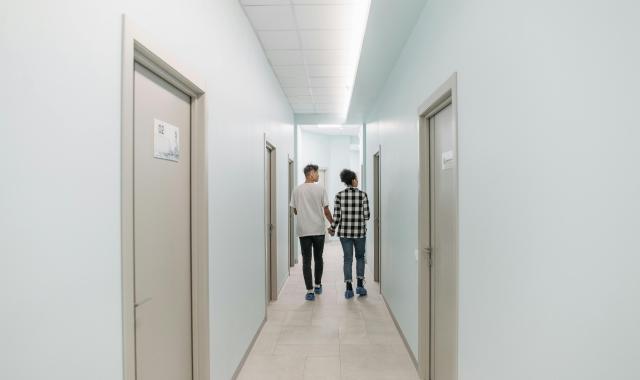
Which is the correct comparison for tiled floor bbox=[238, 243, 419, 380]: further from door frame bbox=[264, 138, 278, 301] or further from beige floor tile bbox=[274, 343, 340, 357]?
door frame bbox=[264, 138, 278, 301]

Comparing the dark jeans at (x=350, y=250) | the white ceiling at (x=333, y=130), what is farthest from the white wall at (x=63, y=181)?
the white ceiling at (x=333, y=130)

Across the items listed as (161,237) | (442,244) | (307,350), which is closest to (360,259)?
(307,350)

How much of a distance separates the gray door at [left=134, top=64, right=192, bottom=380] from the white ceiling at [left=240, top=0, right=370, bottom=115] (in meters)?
1.41

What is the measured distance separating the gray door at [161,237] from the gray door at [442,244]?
4.62 feet

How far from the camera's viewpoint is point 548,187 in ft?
3.40

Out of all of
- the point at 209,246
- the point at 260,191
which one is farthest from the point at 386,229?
the point at 209,246

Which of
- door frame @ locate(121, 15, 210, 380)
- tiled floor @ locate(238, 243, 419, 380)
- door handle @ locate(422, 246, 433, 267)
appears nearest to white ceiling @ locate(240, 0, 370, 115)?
door frame @ locate(121, 15, 210, 380)

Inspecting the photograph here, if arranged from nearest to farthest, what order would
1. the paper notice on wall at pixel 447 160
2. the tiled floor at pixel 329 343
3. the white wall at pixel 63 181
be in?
the white wall at pixel 63 181
the paper notice on wall at pixel 447 160
the tiled floor at pixel 329 343

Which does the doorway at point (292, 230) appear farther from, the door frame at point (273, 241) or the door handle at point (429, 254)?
the door handle at point (429, 254)

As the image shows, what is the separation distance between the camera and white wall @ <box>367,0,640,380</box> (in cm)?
79

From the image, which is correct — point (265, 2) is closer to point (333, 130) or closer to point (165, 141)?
point (165, 141)

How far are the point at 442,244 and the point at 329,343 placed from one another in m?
1.62

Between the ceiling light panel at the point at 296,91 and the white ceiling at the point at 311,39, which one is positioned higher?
the ceiling light panel at the point at 296,91

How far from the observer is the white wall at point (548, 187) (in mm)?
788
